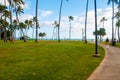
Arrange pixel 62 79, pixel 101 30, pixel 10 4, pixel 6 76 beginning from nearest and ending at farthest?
pixel 62 79, pixel 6 76, pixel 10 4, pixel 101 30

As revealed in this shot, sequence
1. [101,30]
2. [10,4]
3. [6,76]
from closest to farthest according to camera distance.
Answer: [6,76]
[10,4]
[101,30]

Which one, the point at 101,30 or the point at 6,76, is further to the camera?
the point at 101,30

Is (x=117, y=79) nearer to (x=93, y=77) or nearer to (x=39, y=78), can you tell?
(x=93, y=77)

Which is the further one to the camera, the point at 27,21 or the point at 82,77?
the point at 27,21

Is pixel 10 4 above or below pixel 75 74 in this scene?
above

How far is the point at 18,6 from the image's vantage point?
7106 cm

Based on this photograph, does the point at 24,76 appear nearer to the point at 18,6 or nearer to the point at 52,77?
the point at 52,77

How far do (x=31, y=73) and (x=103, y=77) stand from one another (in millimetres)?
3917

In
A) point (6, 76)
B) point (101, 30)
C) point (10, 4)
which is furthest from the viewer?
point (101, 30)

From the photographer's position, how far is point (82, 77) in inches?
586

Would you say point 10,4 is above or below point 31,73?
above

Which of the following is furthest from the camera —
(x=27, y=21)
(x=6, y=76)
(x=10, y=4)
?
(x=27, y=21)

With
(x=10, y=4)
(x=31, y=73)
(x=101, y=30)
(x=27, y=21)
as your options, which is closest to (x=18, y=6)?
(x=10, y=4)

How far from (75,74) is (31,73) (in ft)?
7.89
